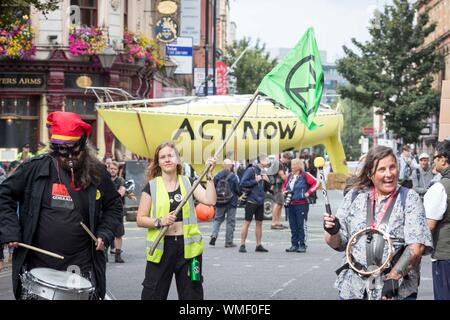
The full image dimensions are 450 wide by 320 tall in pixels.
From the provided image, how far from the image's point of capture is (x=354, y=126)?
129 m

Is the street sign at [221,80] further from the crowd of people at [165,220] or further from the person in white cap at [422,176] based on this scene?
the crowd of people at [165,220]

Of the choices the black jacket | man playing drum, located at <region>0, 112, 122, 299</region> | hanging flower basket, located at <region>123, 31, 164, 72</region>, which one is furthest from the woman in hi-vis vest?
hanging flower basket, located at <region>123, 31, 164, 72</region>

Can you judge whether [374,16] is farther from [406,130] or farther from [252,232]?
[252,232]

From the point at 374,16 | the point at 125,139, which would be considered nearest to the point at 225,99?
the point at 125,139

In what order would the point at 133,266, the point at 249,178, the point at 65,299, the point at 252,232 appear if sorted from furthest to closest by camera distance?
1. the point at 252,232
2. the point at 249,178
3. the point at 133,266
4. the point at 65,299

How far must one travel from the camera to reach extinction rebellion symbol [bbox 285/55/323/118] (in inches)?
377

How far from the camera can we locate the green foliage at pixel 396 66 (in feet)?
206

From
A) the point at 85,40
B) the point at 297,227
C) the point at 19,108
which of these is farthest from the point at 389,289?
the point at 19,108

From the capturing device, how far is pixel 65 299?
679 centimetres

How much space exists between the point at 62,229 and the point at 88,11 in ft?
99.0

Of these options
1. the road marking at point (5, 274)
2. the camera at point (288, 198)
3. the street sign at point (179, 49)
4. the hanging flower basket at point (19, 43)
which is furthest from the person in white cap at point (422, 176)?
the street sign at point (179, 49)

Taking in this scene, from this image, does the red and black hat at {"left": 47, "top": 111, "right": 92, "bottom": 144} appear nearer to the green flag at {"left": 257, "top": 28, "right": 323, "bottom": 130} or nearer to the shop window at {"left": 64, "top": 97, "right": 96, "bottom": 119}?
the green flag at {"left": 257, "top": 28, "right": 323, "bottom": 130}

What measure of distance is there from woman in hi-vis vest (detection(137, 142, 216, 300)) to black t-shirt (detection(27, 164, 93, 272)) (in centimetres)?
139

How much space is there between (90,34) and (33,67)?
2197 millimetres
